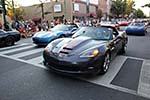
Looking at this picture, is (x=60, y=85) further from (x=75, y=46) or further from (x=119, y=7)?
(x=119, y=7)

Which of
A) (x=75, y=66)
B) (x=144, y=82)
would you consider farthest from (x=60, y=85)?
(x=144, y=82)

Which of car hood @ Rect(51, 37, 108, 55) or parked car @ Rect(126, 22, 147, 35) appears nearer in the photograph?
car hood @ Rect(51, 37, 108, 55)

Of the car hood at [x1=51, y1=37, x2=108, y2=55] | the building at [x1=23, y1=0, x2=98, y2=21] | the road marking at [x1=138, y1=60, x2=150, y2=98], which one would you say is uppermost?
the building at [x1=23, y1=0, x2=98, y2=21]

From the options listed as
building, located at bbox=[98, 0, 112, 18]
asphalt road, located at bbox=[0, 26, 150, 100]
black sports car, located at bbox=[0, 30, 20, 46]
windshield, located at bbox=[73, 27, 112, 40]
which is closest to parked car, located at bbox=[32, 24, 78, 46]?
black sports car, located at bbox=[0, 30, 20, 46]

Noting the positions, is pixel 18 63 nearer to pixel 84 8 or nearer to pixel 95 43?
pixel 95 43

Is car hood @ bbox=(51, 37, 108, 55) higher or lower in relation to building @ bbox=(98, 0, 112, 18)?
lower

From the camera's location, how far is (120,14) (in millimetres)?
63719

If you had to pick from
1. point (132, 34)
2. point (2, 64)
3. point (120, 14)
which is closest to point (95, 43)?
point (2, 64)

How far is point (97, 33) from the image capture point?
5.97m

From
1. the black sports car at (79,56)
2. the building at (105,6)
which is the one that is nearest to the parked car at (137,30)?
the black sports car at (79,56)

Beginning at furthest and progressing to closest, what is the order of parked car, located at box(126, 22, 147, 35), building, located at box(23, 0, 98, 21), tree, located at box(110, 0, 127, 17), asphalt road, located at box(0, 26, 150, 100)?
tree, located at box(110, 0, 127, 17) → building, located at box(23, 0, 98, 21) → parked car, located at box(126, 22, 147, 35) → asphalt road, located at box(0, 26, 150, 100)

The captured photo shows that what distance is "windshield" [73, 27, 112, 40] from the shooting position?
5.80 meters

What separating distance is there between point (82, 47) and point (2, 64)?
9.98 feet

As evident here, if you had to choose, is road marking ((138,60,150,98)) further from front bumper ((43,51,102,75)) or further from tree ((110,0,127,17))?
tree ((110,0,127,17))
